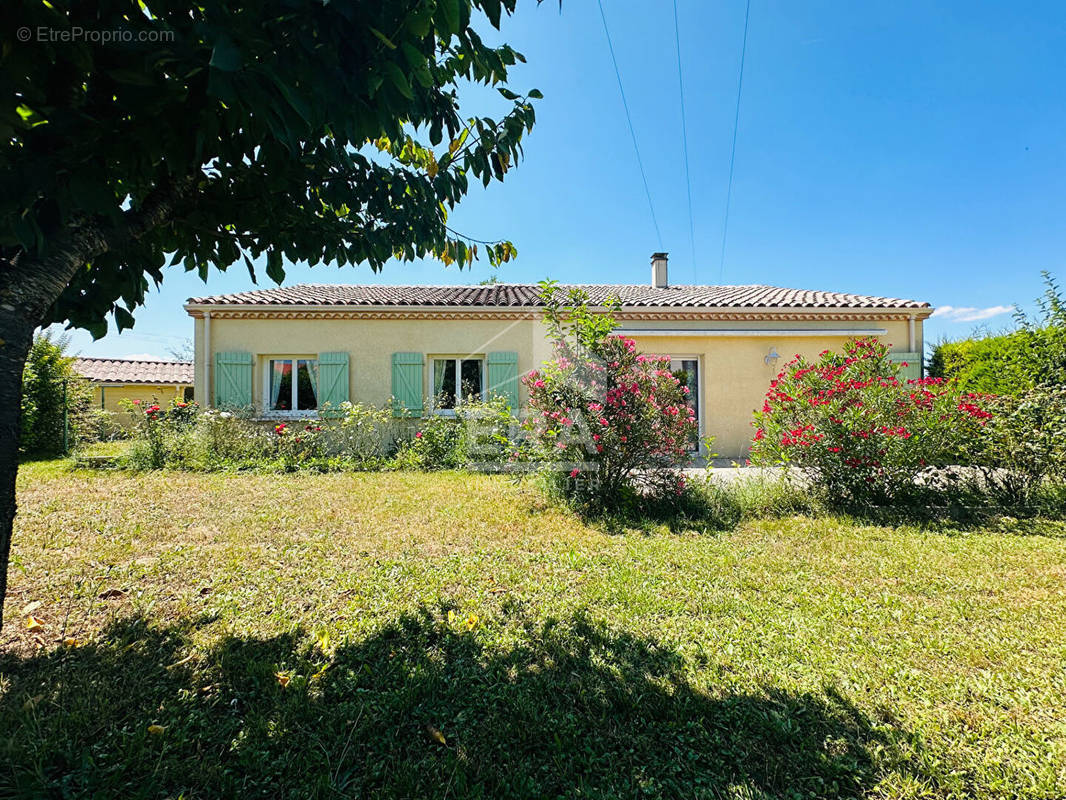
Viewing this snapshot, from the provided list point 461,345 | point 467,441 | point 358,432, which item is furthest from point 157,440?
point 461,345

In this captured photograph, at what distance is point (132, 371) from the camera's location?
19047 mm

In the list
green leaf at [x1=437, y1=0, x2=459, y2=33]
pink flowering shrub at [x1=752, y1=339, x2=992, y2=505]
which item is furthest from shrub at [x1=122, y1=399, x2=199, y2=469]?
pink flowering shrub at [x1=752, y1=339, x2=992, y2=505]

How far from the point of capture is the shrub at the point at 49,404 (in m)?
9.87

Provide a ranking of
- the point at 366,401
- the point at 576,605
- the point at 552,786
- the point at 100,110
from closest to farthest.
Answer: the point at 552,786
the point at 100,110
the point at 576,605
the point at 366,401

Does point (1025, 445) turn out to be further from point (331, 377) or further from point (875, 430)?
point (331, 377)

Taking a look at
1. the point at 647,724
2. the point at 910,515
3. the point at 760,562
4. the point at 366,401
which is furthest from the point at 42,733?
the point at 366,401

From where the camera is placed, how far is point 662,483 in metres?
5.36

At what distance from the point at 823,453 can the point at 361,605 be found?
5.35 meters

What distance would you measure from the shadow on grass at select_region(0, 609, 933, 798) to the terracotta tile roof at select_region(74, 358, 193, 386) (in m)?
21.3

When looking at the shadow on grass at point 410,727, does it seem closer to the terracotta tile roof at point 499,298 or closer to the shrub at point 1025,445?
the shrub at point 1025,445

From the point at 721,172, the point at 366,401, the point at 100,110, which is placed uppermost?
the point at 721,172

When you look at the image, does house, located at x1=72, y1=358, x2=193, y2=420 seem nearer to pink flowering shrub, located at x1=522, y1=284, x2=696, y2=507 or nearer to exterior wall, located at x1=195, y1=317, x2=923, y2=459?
exterior wall, located at x1=195, y1=317, x2=923, y2=459

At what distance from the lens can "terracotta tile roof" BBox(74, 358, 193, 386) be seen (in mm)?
17922

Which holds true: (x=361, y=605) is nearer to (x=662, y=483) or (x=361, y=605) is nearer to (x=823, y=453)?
(x=662, y=483)
